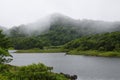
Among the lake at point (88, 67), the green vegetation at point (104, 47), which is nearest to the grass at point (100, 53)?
the green vegetation at point (104, 47)

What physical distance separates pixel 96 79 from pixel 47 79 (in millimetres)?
36504

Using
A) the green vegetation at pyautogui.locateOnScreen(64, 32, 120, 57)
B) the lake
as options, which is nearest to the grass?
the green vegetation at pyautogui.locateOnScreen(64, 32, 120, 57)

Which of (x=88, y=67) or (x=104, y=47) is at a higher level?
(x=104, y=47)

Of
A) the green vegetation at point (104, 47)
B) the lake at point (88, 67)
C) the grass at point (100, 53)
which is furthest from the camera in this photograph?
the green vegetation at point (104, 47)

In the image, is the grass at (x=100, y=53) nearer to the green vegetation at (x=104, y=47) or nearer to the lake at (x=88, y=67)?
the green vegetation at (x=104, y=47)

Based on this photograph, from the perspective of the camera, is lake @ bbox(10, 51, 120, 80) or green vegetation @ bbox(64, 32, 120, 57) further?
green vegetation @ bbox(64, 32, 120, 57)

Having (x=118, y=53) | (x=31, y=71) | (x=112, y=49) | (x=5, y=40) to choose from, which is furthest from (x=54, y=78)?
(x=112, y=49)

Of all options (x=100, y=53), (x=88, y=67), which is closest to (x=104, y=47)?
(x=100, y=53)

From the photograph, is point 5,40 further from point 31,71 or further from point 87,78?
point 31,71

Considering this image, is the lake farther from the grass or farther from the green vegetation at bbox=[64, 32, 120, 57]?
the green vegetation at bbox=[64, 32, 120, 57]

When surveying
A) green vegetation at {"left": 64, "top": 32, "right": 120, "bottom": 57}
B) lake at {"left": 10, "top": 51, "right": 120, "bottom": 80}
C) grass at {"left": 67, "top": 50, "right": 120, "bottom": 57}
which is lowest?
lake at {"left": 10, "top": 51, "right": 120, "bottom": 80}

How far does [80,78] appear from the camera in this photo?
7194cm

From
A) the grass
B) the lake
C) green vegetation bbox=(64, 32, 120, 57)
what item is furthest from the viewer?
green vegetation bbox=(64, 32, 120, 57)

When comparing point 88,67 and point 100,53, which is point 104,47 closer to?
point 100,53
